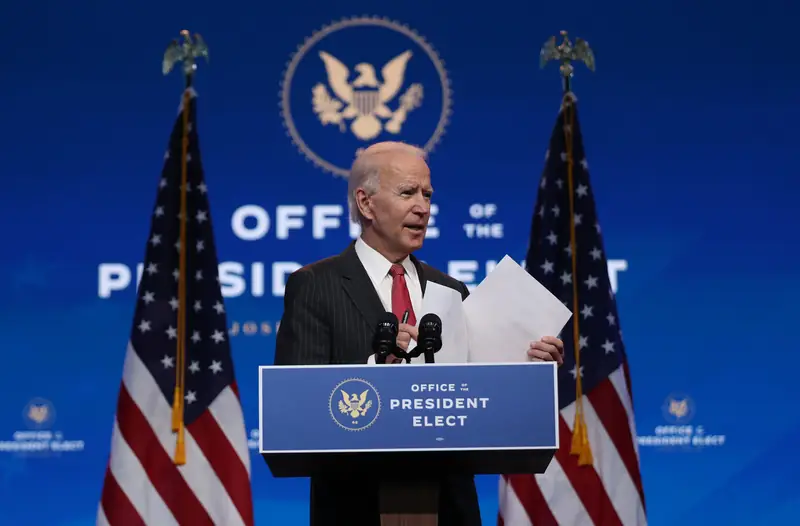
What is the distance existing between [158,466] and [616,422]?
189 cm

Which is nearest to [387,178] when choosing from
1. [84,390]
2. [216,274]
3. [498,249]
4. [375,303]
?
[375,303]

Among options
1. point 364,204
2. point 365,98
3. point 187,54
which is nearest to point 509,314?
point 364,204

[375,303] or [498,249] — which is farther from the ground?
[498,249]

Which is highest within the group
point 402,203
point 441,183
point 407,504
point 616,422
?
point 441,183

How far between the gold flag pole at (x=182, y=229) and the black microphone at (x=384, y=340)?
99.5 inches

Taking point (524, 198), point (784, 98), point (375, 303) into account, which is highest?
point (784, 98)

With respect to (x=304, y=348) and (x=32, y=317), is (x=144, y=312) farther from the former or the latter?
(x=304, y=348)

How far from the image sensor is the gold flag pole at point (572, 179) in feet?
14.4

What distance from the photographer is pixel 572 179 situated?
4637mm

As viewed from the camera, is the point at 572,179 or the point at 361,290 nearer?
the point at 361,290

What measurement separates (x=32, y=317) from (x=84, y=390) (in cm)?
42

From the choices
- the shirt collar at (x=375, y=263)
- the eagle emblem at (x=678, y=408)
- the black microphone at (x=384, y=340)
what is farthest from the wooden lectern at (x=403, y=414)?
the eagle emblem at (x=678, y=408)

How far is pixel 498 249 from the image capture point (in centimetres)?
502

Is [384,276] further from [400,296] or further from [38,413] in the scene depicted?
[38,413]
